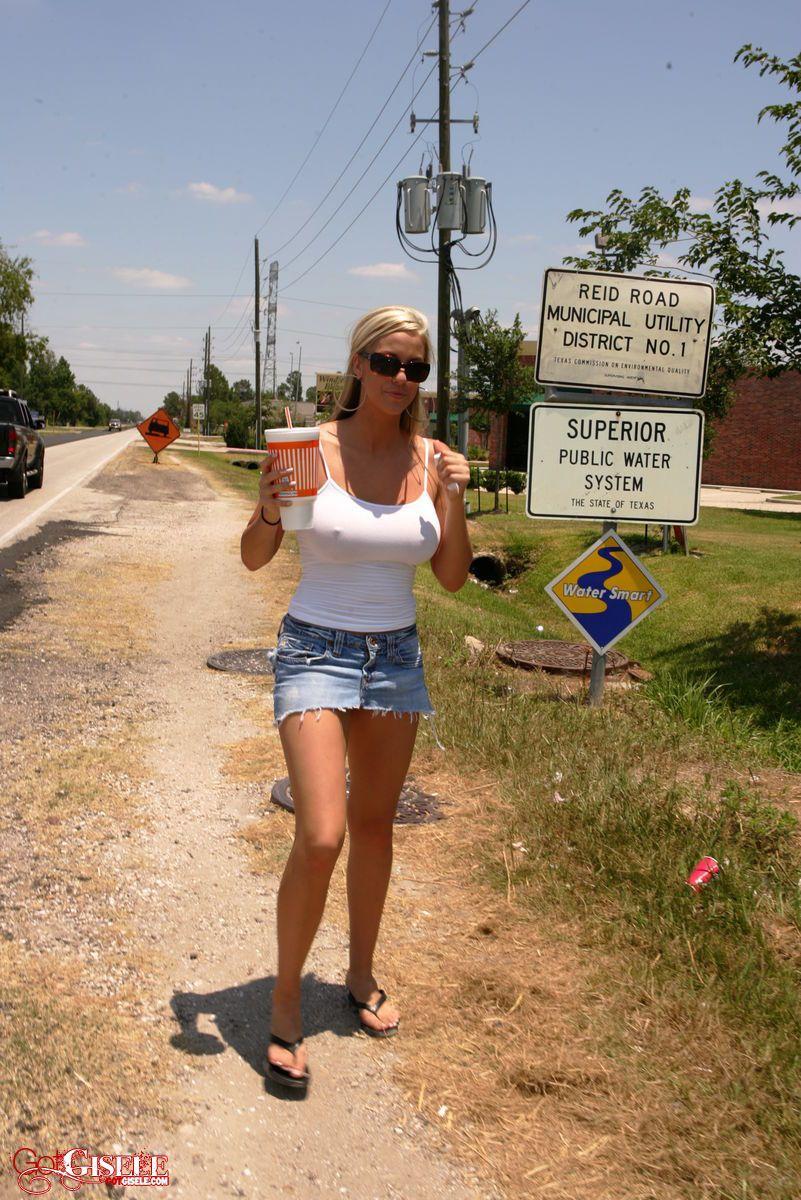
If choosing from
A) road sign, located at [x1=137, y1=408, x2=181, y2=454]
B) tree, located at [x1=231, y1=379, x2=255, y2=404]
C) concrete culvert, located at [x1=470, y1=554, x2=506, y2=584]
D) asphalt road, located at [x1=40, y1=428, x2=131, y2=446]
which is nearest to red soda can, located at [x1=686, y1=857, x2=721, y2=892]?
concrete culvert, located at [x1=470, y1=554, x2=506, y2=584]

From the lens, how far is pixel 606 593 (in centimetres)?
707

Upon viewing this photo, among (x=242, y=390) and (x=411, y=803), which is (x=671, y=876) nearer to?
(x=411, y=803)

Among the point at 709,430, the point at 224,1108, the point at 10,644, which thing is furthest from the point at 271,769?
the point at 709,430

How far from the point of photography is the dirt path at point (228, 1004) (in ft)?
8.94

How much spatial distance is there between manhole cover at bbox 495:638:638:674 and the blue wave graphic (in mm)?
1236

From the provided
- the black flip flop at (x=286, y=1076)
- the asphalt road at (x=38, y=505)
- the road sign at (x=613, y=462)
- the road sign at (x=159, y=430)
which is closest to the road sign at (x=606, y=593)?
the road sign at (x=613, y=462)

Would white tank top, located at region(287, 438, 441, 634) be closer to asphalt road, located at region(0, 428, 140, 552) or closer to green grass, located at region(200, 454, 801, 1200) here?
green grass, located at region(200, 454, 801, 1200)

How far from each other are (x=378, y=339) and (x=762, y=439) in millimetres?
42476

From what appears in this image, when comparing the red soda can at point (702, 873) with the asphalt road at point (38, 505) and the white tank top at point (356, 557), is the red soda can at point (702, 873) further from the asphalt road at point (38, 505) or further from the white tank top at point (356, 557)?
the asphalt road at point (38, 505)

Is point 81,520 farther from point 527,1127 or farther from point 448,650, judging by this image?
point 527,1127

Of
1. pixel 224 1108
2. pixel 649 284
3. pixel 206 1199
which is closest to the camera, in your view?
pixel 206 1199

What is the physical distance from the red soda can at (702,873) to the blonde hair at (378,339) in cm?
188

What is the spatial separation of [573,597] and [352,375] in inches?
157

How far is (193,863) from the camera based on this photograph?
14.6 ft
